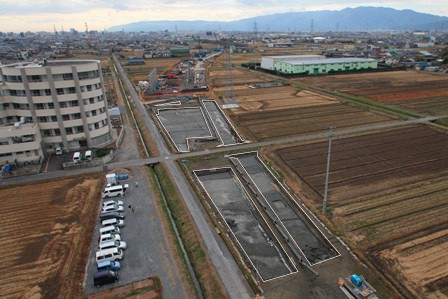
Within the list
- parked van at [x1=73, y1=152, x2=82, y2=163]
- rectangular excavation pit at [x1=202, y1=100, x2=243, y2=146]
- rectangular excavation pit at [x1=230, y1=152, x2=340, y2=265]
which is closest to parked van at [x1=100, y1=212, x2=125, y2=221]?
parked van at [x1=73, y1=152, x2=82, y2=163]

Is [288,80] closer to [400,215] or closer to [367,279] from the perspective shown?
[400,215]

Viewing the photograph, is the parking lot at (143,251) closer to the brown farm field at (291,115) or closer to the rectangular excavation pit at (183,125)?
the rectangular excavation pit at (183,125)

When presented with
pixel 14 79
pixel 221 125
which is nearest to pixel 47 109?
pixel 14 79

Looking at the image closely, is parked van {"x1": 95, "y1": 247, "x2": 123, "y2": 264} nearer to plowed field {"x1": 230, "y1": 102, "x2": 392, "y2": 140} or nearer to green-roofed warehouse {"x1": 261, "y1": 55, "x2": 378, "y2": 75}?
plowed field {"x1": 230, "y1": 102, "x2": 392, "y2": 140}

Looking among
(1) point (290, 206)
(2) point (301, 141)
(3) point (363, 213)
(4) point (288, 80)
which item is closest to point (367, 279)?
(3) point (363, 213)

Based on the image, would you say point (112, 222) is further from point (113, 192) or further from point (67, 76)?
point (67, 76)

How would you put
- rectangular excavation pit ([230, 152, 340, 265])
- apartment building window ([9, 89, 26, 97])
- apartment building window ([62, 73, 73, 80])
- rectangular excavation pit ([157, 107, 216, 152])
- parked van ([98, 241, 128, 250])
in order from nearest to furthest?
parked van ([98, 241, 128, 250])
rectangular excavation pit ([230, 152, 340, 265])
apartment building window ([9, 89, 26, 97])
apartment building window ([62, 73, 73, 80])
rectangular excavation pit ([157, 107, 216, 152])
